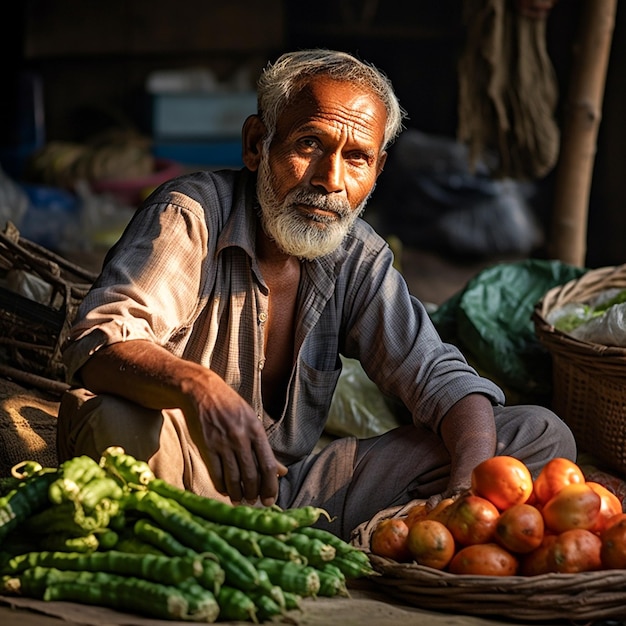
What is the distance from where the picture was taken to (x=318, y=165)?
3385mm

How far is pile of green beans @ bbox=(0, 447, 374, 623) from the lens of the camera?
2496mm

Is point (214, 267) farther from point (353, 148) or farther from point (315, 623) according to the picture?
point (315, 623)

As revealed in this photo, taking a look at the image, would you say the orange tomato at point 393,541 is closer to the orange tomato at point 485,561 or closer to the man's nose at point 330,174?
the orange tomato at point 485,561

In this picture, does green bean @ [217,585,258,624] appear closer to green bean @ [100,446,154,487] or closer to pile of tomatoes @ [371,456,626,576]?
green bean @ [100,446,154,487]

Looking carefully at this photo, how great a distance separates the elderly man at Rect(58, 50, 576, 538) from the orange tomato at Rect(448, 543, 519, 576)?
404mm

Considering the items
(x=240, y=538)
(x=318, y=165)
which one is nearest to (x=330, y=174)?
(x=318, y=165)

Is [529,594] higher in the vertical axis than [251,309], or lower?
lower

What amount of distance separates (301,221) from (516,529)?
3.83 ft

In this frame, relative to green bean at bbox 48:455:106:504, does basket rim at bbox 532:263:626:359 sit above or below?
below

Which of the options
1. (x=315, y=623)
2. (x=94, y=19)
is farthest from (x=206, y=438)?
(x=94, y=19)

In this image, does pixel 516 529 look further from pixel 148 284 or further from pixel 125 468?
pixel 148 284

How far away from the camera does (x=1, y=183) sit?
723 cm

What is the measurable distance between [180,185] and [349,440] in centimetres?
104

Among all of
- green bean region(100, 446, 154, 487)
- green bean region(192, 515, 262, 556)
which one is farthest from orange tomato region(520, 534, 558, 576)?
green bean region(100, 446, 154, 487)
